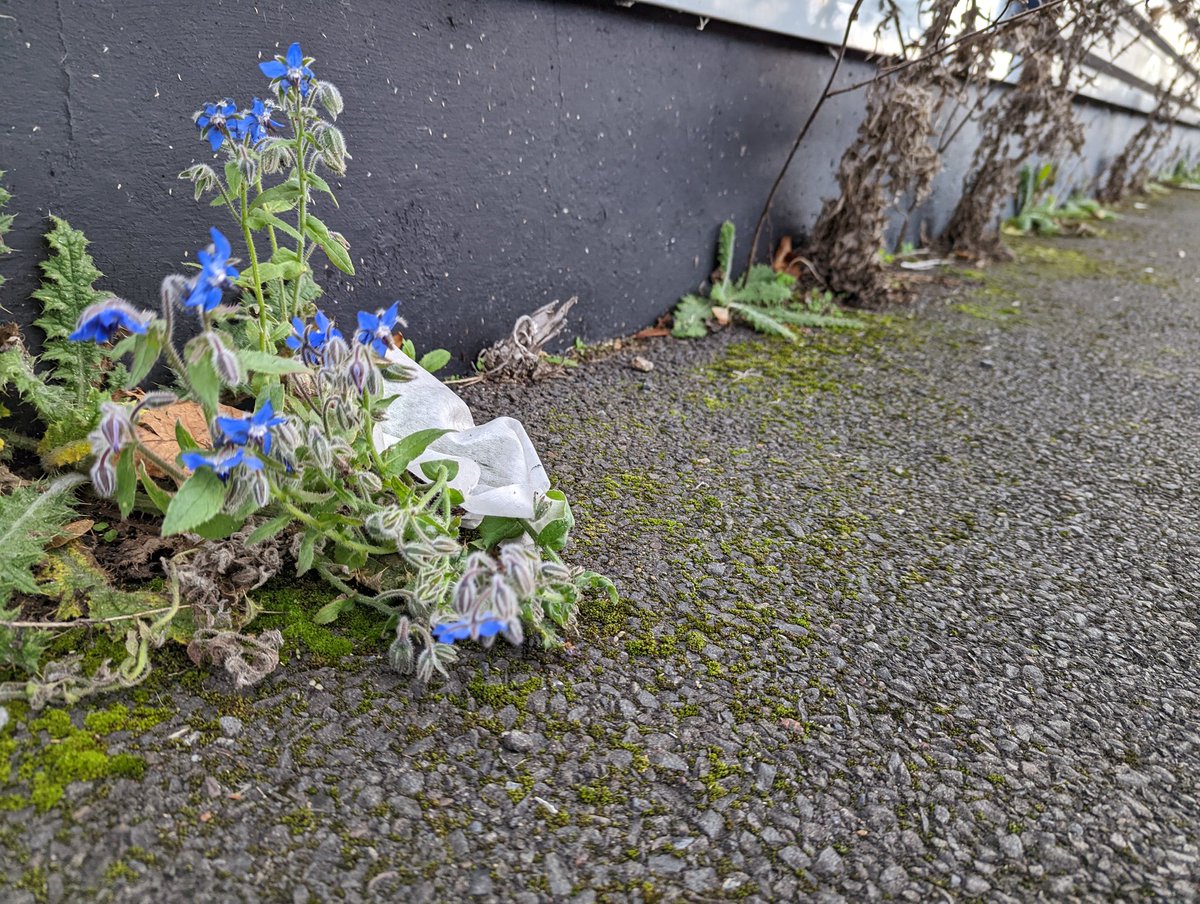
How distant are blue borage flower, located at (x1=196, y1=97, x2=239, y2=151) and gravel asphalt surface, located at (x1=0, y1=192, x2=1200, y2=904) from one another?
1.08 meters

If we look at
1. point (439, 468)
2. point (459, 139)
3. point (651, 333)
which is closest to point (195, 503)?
point (439, 468)

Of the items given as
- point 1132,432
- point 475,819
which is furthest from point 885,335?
point 475,819

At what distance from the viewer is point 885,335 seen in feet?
12.1

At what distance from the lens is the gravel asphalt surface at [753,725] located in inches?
47.6

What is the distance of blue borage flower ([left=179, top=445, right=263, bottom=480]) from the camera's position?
1304 millimetres

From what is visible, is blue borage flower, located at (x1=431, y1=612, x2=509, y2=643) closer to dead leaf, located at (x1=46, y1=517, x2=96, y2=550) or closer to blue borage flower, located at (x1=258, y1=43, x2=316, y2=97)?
dead leaf, located at (x1=46, y1=517, x2=96, y2=550)

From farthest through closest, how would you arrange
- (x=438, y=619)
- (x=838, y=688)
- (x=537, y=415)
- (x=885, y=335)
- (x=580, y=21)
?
(x=885, y=335)
(x=580, y=21)
(x=537, y=415)
(x=838, y=688)
(x=438, y=619)

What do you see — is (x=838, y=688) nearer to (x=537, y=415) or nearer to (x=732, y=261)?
(x=537, y=415)

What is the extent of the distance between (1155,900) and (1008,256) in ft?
15.6

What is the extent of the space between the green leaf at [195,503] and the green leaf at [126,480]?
0.36 feet

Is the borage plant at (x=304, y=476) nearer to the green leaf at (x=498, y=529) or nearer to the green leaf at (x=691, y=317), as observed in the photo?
the green leaf at (x=498, y=529)

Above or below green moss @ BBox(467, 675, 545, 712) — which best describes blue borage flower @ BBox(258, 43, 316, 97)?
above

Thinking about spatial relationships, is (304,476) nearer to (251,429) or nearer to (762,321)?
(251,429)

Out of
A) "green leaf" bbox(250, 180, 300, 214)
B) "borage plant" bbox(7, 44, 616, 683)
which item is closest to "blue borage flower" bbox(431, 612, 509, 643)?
"borage plant" bbox(7, 44, 616, 683)
